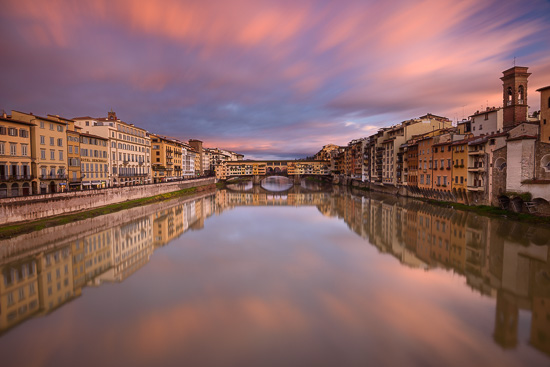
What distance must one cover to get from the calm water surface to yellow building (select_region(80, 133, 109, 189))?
15838 mm

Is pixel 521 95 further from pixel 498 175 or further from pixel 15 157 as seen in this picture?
pixel 15 157

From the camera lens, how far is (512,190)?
25484 mm

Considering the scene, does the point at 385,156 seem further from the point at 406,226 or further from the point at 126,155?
the point at 126,155

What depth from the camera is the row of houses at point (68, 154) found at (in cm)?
2593

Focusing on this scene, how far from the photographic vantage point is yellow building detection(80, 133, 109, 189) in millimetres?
35062

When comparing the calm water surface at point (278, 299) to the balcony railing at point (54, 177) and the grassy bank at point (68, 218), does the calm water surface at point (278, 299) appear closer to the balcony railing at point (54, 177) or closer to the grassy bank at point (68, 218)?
the grassy bank at point (68, 218)

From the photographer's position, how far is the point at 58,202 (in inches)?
1012

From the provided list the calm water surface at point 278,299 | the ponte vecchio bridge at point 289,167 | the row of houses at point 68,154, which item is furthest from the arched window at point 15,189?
the ponte vecchio bridge at point 289,167

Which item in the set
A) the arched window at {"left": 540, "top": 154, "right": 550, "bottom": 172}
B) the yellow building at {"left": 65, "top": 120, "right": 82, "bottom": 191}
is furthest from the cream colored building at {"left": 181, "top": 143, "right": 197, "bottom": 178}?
the arched window at {"left": 540, "top": 154, "right": 550, "bottom": 172}

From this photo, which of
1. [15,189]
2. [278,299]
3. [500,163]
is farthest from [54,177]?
[500,163]

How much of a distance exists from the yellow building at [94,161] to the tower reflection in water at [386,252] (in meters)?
9.90

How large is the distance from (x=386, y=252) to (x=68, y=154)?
33.7m

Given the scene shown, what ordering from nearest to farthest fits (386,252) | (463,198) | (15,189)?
(386,252), (15,189), (463,198)

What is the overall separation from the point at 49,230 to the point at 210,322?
1939cm
